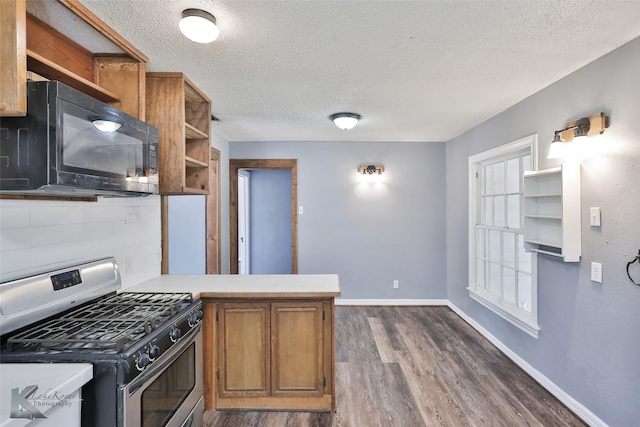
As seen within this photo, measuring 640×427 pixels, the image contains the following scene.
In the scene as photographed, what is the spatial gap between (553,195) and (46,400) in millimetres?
2974

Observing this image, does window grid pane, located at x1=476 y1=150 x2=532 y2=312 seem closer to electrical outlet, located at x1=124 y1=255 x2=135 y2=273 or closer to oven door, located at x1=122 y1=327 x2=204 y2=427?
oven door, located at x1=122 y1=327 x2=204 y2=427

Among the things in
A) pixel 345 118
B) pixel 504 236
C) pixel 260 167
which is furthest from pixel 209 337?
pixel 504 236

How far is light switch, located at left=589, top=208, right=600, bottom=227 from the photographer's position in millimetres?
2102

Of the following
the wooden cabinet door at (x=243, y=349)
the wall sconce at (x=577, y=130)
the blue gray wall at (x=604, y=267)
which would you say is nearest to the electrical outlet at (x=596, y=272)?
the blue gray wall at (x=604, y=267)

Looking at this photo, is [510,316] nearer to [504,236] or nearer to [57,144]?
[504,236]

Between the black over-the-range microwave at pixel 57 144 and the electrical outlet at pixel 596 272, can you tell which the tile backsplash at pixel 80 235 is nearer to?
the black over-the-range microwave at pixel 57 144

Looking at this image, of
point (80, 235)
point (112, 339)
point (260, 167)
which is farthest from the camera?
point (260, 167)

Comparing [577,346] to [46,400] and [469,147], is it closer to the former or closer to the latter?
[469,147]

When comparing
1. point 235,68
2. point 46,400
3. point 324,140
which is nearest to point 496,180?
point 324,140

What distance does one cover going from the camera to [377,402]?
2.44 meters

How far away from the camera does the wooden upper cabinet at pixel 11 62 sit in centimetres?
117

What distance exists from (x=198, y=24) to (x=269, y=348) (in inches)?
78.9

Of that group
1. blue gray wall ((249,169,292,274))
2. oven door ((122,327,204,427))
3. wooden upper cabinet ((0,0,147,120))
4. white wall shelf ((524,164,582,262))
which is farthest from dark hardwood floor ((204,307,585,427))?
blue gray wall ((249,169,292,274))

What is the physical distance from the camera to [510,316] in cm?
309
